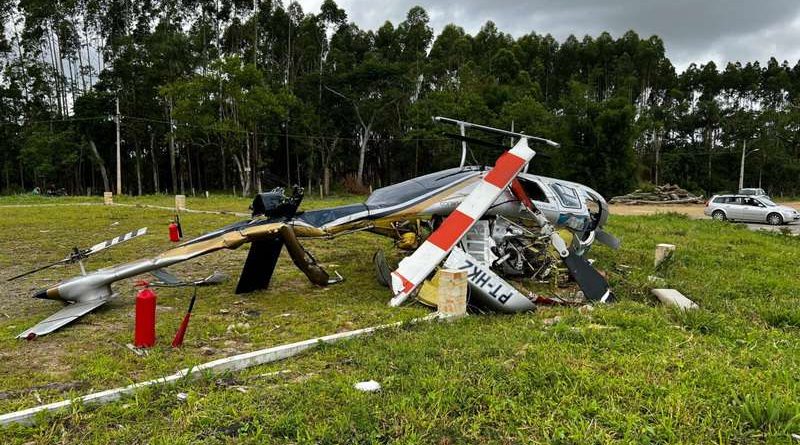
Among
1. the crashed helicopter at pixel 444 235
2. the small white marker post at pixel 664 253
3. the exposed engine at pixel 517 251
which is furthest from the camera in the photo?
the small white marker post at pixel 664 253

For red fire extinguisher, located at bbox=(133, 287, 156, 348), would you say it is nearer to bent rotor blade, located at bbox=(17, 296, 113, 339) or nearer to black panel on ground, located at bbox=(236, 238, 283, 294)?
bent rotor blade, located at bbox=(17, 296, 113, 339)

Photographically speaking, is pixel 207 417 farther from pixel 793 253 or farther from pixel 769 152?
pixel 769 152

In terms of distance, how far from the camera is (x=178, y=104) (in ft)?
107

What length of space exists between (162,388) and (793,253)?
42.6 ft

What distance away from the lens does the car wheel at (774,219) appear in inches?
885

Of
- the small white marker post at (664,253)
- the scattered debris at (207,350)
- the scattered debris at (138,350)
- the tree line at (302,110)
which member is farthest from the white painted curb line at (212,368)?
the tree line at (302,110)

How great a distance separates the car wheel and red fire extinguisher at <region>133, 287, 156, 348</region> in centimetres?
2639

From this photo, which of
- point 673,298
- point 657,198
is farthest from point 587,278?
point 657,198

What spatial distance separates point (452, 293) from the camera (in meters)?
5.52

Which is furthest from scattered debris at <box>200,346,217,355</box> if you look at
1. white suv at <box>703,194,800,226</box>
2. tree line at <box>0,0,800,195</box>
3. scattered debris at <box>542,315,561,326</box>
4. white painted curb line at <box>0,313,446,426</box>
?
tree line at <box>0,0,800,195</box>

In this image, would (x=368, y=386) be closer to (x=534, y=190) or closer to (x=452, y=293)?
(x=452, y=293)

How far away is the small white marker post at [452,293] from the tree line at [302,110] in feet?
98.5

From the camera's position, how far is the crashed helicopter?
5871 mm

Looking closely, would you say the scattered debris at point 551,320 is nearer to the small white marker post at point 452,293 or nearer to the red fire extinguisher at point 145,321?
the small white marker post at point 452,293
